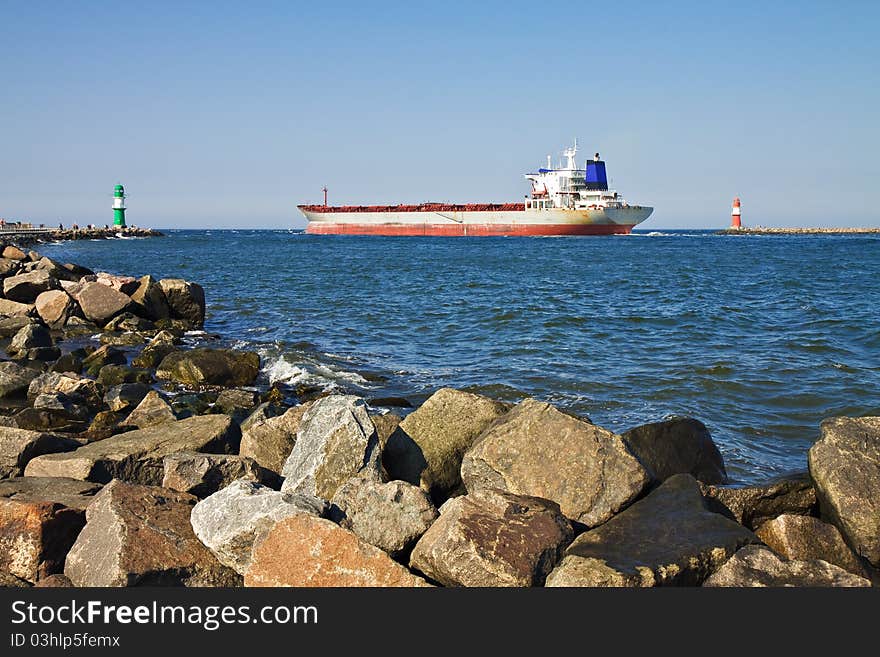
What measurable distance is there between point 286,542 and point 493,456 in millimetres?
1617

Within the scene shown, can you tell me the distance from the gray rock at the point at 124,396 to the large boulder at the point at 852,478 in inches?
284

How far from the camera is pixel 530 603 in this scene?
11.4ft

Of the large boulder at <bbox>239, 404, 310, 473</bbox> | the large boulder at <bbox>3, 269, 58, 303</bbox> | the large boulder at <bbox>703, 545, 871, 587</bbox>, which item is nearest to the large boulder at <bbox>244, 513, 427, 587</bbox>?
the large boulder at <bbox>703, 545, 871, 587</bbox>

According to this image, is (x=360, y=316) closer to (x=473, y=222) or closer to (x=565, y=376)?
(x=565, y=376)

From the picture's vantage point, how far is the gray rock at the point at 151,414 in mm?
7585

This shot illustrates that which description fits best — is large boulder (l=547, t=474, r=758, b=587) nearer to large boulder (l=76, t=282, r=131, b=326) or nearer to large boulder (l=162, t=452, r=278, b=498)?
large boulder (l=162, t=452, r=278, b=498)

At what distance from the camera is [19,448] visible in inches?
223

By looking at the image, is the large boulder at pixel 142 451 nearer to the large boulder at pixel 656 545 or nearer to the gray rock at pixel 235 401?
the gray rock at pixel 235 401

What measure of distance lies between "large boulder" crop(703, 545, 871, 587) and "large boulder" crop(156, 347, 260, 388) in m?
8.37

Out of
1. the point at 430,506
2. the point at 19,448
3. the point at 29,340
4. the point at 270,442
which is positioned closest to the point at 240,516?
the point at 430,506

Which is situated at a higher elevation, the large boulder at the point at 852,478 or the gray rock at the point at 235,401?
the large boulder at the point at 852,478

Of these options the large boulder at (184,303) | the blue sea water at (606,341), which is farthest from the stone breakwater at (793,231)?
the large boulder at (184,303)

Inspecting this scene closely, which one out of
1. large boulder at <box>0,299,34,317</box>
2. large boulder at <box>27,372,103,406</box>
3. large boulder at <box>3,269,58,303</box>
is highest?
large boulder at <box>3,269,58,303</box>

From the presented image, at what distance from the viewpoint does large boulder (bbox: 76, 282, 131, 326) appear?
49.4 feet
